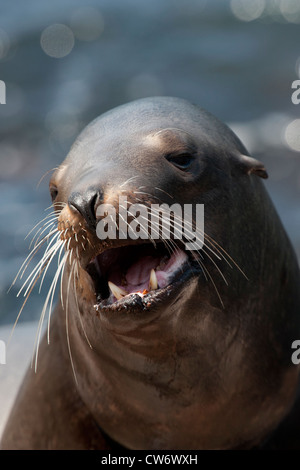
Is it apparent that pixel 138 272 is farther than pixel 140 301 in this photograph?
Yes

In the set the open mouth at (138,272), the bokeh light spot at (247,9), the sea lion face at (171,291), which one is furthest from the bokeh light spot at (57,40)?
the open mouth at (138,272)

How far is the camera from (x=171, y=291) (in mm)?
3328

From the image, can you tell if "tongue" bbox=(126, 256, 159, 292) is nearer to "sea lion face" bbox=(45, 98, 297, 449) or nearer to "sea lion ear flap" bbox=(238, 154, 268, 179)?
"sea lion face" bbox=(45, 98, 297, 449)

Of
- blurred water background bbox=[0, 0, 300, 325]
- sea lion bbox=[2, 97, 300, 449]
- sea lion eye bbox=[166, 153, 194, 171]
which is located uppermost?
blurred water background bbox=[0, 0, 300, 325]

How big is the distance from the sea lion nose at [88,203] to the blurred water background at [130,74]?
5.38 meters

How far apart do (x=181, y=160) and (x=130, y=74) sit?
858 centimetres

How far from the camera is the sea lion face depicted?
3350 millimetres

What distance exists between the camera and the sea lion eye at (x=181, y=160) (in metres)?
3.62

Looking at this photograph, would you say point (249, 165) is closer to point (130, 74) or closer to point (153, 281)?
point (153, 281)

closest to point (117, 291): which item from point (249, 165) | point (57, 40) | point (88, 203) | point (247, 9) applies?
point (88, 203)

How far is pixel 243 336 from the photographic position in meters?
3.90

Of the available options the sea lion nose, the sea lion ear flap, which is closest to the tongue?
the sea lion nose
